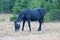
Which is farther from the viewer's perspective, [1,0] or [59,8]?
[1,0]

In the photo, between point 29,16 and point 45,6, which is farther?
point 45,6

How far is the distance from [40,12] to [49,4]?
357 inches

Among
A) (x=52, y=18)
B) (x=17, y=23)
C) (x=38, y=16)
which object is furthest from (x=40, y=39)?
(x=52, y=18)

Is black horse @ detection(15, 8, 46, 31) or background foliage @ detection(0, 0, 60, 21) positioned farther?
background foliage @ detection(0, 0, 60, 21)

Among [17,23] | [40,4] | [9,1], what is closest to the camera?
[17,23]

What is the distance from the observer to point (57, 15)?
23062 millimetres

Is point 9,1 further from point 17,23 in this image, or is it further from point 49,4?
point 17,23

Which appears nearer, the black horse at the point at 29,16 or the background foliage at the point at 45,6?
the black horse at the point at 29,16

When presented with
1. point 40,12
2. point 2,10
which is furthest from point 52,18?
point 2,10

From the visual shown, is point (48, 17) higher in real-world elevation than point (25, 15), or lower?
lower

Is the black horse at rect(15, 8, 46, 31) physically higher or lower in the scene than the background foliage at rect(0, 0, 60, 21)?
higher

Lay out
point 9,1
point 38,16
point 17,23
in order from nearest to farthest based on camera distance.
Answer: point 17,23 < point 38,16 < point 9,1

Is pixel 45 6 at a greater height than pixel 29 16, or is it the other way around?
pixel 29 16

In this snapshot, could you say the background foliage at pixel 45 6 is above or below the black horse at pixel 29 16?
below
